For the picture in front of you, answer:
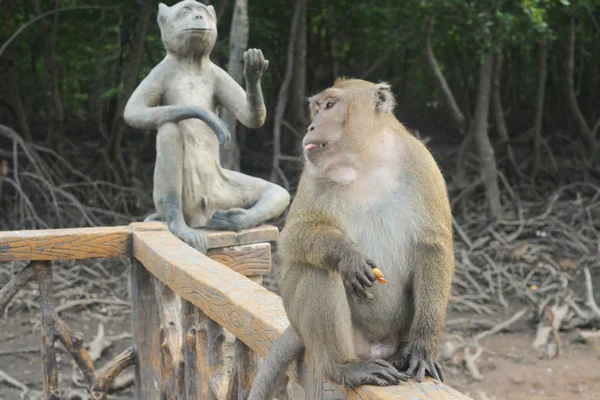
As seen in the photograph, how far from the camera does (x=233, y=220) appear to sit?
13.8 ft

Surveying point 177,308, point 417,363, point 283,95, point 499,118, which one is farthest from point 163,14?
point 499,118

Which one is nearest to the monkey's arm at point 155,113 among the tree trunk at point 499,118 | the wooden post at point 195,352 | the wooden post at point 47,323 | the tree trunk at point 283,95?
the wooden post at point 47,323

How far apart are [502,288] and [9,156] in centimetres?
538

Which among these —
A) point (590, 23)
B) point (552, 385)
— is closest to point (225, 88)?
point (552, 385)

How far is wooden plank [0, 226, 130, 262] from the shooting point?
3357 millimetres

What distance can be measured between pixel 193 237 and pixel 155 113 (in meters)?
0.66

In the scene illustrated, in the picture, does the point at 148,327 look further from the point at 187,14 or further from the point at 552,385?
the point at 552,385

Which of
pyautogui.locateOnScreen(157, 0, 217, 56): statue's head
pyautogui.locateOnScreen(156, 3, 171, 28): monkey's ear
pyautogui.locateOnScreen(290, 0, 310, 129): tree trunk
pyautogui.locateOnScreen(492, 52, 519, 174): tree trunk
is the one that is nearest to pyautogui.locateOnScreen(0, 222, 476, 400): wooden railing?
pyautogui.locateOnScreen(157, 0, 217, 56): statue's head

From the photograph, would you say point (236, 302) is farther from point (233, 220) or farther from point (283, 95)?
point (283, 95)

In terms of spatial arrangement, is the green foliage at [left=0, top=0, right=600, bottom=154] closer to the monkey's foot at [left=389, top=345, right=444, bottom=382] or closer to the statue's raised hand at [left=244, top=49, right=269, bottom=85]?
the statue's raised hand at [left=244, top=49, right=269, bottom=85]

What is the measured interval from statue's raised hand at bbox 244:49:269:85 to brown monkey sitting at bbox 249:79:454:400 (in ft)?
4.34

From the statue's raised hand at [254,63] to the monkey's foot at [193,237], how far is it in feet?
2.80

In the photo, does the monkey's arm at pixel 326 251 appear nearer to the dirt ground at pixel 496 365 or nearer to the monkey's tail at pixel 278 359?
the monkey's tail at pixel 278 359

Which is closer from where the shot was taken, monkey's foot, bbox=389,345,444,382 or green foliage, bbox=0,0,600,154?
monkey's foot, bbox=389,345,444,382
